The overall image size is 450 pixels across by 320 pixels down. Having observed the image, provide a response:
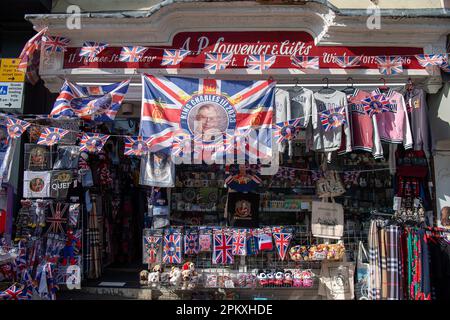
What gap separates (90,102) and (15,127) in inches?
45.3

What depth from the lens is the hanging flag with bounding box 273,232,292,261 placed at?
5.68 m

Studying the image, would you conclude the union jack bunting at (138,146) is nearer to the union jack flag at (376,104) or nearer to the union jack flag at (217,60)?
the union jack flag at (217,60)

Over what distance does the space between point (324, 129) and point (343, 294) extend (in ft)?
8.31

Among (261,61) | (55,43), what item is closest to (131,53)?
(55,43)

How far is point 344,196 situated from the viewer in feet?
21.1

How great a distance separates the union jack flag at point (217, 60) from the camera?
5.55m

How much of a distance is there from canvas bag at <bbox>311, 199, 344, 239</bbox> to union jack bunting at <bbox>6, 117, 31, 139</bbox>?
4.56 m

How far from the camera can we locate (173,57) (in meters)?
5.65

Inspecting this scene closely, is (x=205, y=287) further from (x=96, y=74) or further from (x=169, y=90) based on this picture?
→ (x=96, y=74)

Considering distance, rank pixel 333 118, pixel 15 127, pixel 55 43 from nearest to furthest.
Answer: pixel 333 118, pixel 15 127, pixel 55 43

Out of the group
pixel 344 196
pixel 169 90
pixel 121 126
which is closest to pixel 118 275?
pixel 121 126

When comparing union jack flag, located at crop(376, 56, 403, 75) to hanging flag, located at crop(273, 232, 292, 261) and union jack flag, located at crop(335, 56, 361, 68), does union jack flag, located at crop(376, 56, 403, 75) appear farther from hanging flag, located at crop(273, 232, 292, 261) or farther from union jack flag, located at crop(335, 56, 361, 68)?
hanging flag, located at crop(273, 232, 292, 261)

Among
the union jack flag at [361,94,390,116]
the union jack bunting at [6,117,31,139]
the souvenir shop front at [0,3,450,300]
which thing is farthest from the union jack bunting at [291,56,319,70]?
the union jack bunting at [6,117,31,139]

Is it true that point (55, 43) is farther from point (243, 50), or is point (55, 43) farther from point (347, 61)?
point (347, 61)
